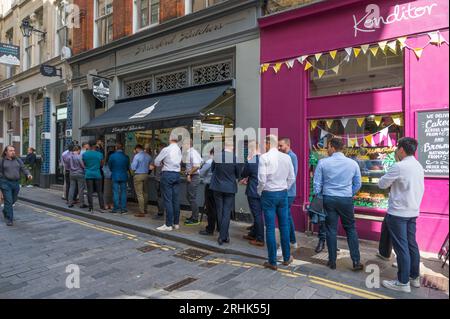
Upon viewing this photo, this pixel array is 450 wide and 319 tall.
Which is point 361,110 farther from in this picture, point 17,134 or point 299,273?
point 17,134

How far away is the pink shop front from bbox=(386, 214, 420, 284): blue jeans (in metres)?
1.69

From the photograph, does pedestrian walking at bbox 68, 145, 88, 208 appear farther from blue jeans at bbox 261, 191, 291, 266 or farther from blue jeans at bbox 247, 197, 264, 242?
blue jeans at bbox 261, 191, 291, 266

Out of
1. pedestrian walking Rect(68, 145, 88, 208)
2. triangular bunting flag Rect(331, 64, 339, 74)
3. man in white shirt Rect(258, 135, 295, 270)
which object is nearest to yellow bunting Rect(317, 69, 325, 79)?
triangular bunting flag Rect(331, 64, 339, 74)

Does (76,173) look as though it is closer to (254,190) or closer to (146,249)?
(146,249)

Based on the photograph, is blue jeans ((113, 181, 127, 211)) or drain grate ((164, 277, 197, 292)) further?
blue jeans ((113, 181, 127, 211))

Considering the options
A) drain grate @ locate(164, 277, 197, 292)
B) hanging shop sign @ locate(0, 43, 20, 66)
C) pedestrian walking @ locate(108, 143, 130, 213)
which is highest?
hanging shop sign @ locate(0, 43, 20, 66)

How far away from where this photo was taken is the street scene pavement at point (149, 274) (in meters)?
3.83

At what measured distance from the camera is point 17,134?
17281 millimetres

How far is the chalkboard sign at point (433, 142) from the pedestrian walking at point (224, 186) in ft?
10.6

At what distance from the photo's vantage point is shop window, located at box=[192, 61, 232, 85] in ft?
27.6

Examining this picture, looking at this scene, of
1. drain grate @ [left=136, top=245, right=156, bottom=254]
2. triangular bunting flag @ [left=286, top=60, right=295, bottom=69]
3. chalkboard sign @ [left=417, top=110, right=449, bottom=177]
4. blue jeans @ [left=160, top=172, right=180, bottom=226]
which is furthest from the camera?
triangular bunting flag @ [left=286, top=60, right=295, bottom=69]

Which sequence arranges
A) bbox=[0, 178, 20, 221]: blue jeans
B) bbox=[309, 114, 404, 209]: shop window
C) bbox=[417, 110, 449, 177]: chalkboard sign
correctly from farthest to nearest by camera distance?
bbox=[0, 178, 20, 221]: blue jeans, bbox=[309, 114, 404, 209]: shop window, bbox=[417, 110, 449, 177]: chalkboard sign
